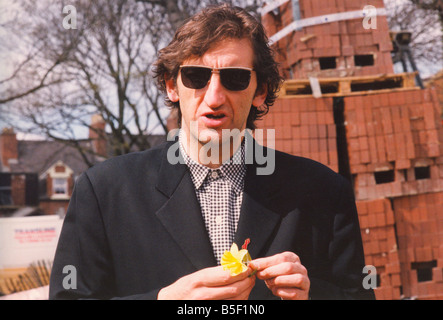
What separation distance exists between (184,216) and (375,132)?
2.12 metres

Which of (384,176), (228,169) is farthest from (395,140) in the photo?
(228,169)

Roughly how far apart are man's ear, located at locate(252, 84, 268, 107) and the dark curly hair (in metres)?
0.01

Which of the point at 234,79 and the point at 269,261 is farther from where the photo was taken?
the point at 234,79

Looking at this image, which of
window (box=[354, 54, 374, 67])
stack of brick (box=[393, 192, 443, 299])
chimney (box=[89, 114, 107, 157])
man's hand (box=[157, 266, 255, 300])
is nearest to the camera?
man's hand (box=[157, 266, 255, 300])

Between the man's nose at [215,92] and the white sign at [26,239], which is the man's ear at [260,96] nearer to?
the man's nose at [215,92]

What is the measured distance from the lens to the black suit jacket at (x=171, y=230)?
1571mm

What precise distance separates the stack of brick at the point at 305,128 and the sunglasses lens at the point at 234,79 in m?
1.50

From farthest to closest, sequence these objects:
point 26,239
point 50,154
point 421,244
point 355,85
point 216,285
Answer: point 50,154 → point 26,239 → point 355,85 → point 421,244 → point 216,285

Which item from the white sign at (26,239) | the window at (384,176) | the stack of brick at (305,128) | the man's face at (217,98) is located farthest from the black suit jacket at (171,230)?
the white sign at (26,239)

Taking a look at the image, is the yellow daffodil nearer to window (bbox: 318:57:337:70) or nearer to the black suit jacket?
the black suit jacket

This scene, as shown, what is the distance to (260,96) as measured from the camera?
6.11 ft

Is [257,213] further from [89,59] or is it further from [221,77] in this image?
[89,59]

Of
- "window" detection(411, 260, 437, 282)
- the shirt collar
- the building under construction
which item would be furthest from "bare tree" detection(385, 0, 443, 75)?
the shirt collar

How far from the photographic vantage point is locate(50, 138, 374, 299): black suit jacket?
157 cm
